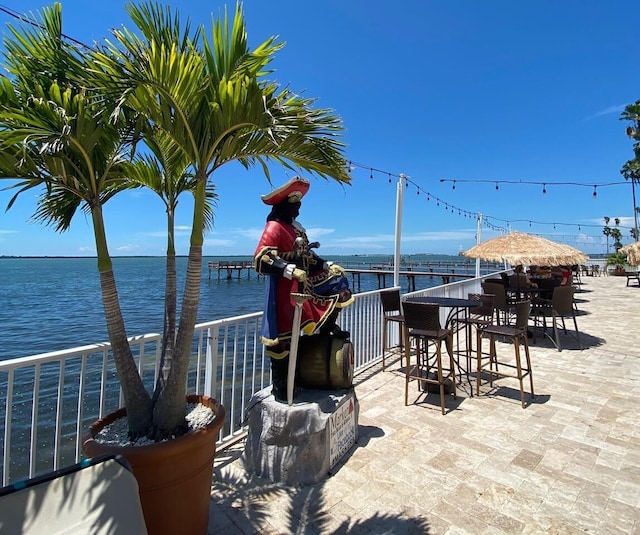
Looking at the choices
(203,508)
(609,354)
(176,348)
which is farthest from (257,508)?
(609,354)

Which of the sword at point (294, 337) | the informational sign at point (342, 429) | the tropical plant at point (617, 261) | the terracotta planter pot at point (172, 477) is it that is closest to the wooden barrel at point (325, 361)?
the informational sign at point (342, 429)

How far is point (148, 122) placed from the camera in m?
1.86

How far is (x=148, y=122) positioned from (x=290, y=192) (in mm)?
933

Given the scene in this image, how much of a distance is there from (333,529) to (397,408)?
1.66 meters

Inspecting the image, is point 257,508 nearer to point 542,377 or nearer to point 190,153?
point 190,153

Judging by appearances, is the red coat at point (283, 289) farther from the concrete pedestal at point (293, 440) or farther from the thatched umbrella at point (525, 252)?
the thatched umbrella at point (525, 252)

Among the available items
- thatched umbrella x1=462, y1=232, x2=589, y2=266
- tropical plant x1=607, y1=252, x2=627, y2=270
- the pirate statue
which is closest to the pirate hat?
the pirate statue

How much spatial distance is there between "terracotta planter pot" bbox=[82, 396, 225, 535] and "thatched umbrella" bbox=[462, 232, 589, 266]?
20.2 ft

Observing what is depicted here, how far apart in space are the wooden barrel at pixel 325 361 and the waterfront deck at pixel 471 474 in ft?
1.74

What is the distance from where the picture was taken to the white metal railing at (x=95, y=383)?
1.85 metres

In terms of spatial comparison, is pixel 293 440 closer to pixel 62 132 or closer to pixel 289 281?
pixel 289 281

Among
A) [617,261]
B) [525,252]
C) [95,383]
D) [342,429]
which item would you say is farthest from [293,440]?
[617,261]

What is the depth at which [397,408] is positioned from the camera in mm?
3406

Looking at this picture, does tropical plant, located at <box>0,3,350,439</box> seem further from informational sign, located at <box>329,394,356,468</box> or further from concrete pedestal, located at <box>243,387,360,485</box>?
informational sign, located at <box>329,394,356,468</box>
